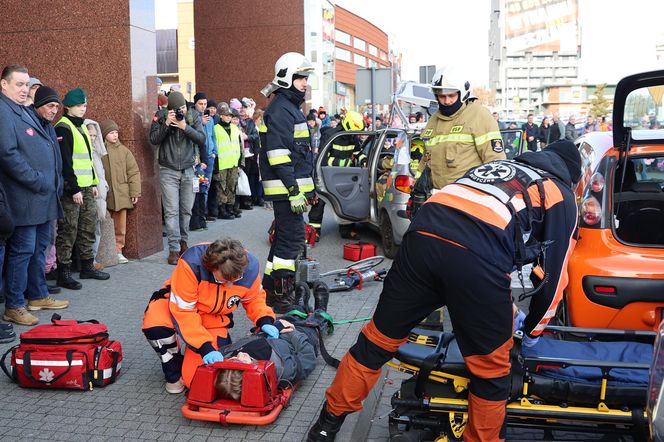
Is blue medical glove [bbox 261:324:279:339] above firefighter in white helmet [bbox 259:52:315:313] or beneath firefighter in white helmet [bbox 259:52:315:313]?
beneath

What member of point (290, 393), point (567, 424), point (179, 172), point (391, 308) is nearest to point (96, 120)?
point (179, 172)

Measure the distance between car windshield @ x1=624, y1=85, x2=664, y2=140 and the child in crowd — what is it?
17.8ft

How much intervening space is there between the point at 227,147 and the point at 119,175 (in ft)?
12.1

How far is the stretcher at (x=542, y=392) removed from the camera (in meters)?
3.83

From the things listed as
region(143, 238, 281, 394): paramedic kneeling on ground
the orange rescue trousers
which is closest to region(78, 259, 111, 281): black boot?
region(143, 238, 281, 394): paramedic kneeling on ground

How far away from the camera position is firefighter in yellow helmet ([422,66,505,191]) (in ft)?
21.8

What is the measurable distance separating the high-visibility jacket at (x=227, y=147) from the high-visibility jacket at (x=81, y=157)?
426 cm

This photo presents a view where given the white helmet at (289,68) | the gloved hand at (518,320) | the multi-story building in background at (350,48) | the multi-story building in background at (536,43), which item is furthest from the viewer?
the multi-story building in background at (536,43)

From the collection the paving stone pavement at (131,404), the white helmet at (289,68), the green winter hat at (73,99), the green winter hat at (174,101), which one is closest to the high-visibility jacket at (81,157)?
the green winter hat at (73,99)

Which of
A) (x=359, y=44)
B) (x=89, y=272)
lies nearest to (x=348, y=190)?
(x=89, y=272)

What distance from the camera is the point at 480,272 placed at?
3.50 meters

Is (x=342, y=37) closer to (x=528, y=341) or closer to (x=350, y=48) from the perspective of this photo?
(x=350, y=48)

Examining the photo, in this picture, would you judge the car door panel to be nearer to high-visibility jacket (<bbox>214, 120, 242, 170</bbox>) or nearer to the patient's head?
high-visibility jacket (<bbox>214, 120, 242, 170</bbox>)

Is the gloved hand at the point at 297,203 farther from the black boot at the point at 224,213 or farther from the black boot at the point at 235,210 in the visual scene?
the black boot at the point at 235,210
